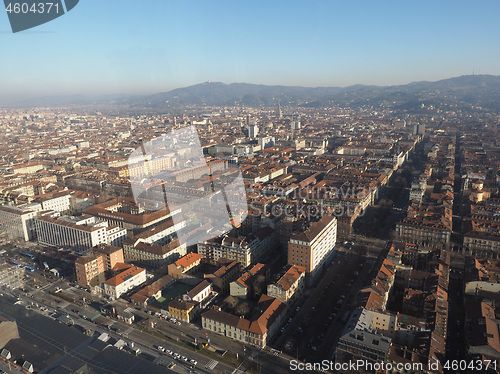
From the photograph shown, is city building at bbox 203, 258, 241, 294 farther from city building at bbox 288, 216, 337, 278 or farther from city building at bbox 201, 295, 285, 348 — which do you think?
city building at bbox 288, 216, 337, 278

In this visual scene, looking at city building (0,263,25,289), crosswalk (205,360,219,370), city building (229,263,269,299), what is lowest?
crosswalk (205,360,219,370)

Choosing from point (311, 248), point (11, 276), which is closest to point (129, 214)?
point (11, 276)

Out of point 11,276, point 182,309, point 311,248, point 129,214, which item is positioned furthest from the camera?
point 129,214

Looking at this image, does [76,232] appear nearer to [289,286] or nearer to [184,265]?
[184,265]

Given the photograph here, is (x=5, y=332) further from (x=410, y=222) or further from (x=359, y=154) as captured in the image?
(x=359, y=154)

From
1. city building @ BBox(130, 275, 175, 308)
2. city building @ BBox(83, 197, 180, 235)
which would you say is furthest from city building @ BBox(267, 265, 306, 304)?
city building @ BBox(83, 197, 180, 235)

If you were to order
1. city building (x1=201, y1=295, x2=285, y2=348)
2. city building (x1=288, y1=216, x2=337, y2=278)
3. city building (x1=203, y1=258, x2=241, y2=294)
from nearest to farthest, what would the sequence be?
city building (x1=201, y1=295, x2=285, y2=348) → city building (x1=203, y1=258, x2=241, y2=294) → city building (x1=288, y1=216, x2=337, y2=278)
